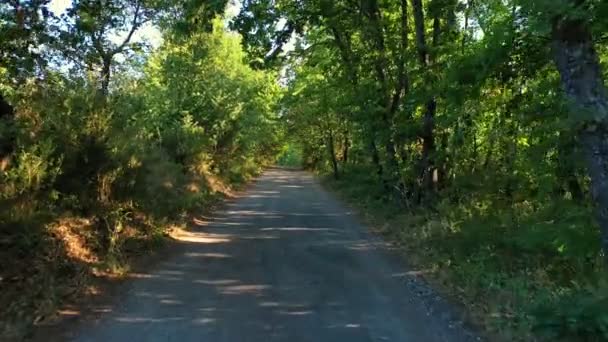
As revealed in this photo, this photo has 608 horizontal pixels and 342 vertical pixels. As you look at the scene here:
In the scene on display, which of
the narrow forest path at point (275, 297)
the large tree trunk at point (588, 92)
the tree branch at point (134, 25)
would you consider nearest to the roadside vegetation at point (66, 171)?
the narrow forest path at point (275, 297)

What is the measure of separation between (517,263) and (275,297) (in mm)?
3918

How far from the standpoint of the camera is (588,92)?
610 cm

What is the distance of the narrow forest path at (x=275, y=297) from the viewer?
6.95 m

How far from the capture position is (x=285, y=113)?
48.2 m

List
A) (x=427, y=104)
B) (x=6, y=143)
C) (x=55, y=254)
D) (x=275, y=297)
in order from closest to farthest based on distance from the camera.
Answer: (x=275, y=297) → (x=55, y=254) → (x=6, y=143) → (x=427, y=104)

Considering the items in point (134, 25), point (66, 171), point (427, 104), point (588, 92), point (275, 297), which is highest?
point (134, 25)

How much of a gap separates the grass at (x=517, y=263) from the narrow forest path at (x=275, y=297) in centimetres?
59

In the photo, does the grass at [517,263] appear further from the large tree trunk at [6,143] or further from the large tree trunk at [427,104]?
the large tree trunk at [6,143]

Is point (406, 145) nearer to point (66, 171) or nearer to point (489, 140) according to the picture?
point (489, 140)

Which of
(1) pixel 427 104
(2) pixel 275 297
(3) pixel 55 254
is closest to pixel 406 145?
(1) pixel 427 104

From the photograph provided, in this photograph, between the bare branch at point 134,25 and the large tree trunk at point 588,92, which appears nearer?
the large tree trunk at point 588,92

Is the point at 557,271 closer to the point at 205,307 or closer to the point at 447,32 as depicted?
the point at 205,307

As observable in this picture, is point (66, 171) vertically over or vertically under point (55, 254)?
over

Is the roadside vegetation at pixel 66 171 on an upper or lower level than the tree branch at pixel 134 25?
lower
